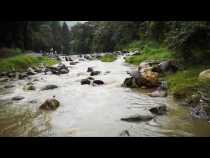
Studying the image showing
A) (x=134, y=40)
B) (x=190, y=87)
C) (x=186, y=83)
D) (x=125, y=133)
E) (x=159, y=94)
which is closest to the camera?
(x=125, y=133)

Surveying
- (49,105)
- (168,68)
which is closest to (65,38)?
(168,68)

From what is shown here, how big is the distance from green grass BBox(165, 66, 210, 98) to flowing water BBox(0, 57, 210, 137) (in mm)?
536

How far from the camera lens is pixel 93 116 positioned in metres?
9.86

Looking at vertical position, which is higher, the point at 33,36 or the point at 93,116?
the point at 33,36

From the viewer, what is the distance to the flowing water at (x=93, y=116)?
8266 mm

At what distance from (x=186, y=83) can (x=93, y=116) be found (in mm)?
4427

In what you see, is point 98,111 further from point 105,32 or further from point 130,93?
point 105,32

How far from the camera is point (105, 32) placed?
61.1 metres

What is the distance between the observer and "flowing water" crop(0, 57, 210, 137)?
27.1 ft

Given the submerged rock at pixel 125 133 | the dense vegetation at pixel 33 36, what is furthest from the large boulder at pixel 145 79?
the dense vegetation at pixel 33 36

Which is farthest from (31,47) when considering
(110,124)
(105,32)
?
(110,124)

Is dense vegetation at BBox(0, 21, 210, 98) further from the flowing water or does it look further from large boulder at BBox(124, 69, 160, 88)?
the flowing water

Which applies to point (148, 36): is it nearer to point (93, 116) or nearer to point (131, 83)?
point (131, 83)

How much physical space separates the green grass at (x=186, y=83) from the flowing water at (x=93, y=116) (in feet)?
1.76
